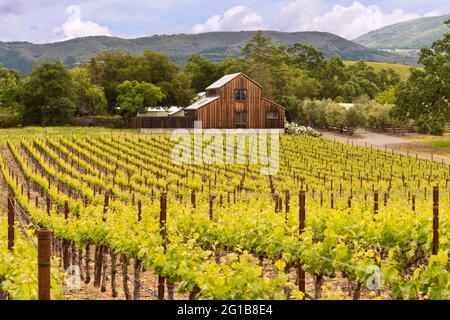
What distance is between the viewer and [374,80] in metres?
128

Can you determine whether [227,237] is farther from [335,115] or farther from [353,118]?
[335,115]

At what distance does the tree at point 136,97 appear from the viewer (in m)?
68.1

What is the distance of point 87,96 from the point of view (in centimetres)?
7194

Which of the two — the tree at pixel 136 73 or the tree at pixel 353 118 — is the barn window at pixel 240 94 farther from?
the tree at pixel 353 118

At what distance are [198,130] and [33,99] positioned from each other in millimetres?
19373

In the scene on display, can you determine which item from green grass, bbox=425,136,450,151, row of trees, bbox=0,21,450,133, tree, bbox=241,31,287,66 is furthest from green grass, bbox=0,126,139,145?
tree, bbox=241,31,287,66

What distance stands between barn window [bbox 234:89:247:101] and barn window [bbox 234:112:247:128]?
1.54 m

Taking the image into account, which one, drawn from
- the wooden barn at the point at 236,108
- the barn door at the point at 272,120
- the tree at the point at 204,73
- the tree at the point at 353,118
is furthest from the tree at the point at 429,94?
the tree at the point at 204,73

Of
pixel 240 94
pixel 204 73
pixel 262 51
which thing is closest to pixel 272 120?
pixel 240 94

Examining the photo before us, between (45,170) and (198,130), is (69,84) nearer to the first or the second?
(198,130)

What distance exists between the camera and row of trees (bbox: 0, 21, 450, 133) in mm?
57375

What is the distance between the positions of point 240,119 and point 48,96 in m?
20.7

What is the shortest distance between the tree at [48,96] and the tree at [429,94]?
1321 inches
